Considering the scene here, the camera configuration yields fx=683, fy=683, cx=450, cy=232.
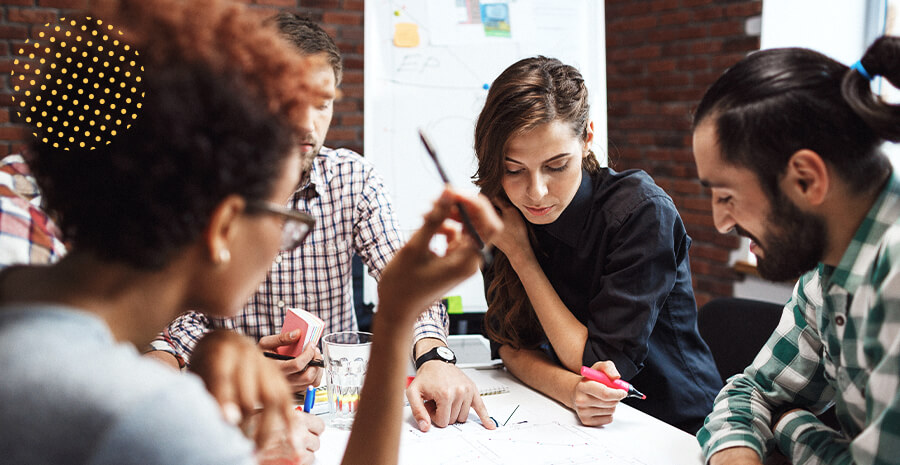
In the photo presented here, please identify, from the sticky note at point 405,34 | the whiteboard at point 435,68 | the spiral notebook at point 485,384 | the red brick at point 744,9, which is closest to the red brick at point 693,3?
the red brick at point 744,9

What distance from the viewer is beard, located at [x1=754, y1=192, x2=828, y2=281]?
2.97 feet

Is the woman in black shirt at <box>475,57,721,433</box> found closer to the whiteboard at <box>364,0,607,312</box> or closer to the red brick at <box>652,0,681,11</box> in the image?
the whiteboard at <box>364,0,607,312</box>

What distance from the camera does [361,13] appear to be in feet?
12.0

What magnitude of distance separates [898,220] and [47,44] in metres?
1.01

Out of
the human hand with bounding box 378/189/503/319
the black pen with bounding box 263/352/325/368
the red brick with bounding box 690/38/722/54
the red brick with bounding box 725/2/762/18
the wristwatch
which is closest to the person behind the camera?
the human hand with bounding box 378/189/503/319

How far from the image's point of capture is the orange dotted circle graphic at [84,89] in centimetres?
60

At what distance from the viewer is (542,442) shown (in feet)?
3.85

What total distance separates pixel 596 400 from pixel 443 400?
0.92 feet

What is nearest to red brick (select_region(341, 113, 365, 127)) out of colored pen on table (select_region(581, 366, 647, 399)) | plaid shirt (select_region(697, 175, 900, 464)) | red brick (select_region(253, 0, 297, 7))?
red brick (select_region(253, 0, 297, 7))

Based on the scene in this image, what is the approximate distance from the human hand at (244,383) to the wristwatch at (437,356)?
2.34ft

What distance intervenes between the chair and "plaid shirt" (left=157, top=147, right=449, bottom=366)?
2.85ft

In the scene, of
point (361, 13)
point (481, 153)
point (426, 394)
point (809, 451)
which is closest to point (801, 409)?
point (809, 451)

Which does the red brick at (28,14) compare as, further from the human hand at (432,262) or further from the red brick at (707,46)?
the human hand at (432,262)

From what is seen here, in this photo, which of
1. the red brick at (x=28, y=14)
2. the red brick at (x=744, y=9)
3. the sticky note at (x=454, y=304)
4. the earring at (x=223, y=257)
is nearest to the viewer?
the earring at (x=223, y=257)
